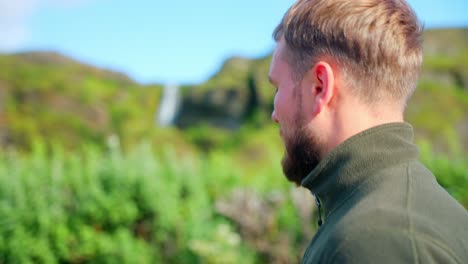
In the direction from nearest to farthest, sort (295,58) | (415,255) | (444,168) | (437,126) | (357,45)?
(415,255), (357,45), (295,58), (444,168), (437,126)

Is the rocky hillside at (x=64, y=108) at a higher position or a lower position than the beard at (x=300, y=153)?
lower

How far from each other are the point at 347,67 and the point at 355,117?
0.13 m

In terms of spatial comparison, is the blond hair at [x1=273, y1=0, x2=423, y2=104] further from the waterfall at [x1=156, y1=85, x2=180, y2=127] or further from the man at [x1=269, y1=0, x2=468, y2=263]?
the waterfall at [x1=156, y1=85, x2=180, y2=127]

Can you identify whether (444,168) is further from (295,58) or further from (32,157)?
(295,58)

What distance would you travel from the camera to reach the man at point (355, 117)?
1.47 meters

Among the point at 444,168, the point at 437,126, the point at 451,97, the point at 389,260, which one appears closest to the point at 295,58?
the point at 389,260

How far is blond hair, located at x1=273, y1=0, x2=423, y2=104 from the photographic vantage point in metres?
1.67

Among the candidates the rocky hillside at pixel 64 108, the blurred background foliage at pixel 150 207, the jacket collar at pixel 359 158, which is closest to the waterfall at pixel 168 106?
the rocky hillside at pixel 64 108

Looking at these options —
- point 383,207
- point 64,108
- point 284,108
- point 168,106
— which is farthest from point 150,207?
point 168,106

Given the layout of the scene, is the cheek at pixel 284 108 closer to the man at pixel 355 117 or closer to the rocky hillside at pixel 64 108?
the man at pixel 355 117

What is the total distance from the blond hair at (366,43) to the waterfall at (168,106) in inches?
706

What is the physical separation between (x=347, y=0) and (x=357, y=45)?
134 mm

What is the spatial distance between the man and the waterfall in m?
17.9

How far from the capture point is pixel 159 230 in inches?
258
